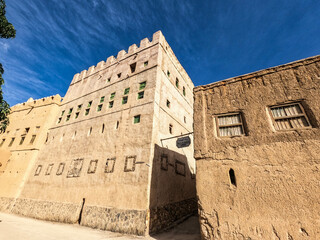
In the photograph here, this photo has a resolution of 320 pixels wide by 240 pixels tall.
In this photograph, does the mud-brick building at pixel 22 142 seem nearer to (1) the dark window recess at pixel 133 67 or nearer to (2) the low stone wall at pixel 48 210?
(2) the low stone wall at pixel 48 210

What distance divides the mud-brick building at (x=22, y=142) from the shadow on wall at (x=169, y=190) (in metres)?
16.5

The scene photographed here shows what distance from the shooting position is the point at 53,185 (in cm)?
1449

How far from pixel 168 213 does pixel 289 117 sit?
9513 mm

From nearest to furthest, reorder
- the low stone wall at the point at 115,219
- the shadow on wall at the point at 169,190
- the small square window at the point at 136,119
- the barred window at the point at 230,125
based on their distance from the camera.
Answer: the barred window at the point at 230,125 → the low stone wall at the point at 115,219 → the shadow on wall at the point at 169,190 → the small square window at the point at 136,119

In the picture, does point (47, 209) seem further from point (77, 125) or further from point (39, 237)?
point (77, 125)

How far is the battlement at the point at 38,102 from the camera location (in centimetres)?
2234

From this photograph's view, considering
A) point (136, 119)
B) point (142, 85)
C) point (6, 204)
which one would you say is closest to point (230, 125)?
point (136, 119)

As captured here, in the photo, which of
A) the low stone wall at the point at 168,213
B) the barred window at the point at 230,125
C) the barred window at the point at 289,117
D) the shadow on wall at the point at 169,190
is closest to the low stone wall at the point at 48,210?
the low stone wall at the point at 168,213

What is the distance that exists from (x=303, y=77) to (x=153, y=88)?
9750 mm

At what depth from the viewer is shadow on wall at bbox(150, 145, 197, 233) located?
10039 mm

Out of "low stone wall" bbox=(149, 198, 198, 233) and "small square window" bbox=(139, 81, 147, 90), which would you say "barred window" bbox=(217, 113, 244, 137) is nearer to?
"low stone wall" bbox=(149, 198, 198, 233)

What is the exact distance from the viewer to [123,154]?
11734mm

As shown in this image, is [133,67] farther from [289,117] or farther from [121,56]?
[289,117]

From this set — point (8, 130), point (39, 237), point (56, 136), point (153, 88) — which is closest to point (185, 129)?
point (153, 88)
